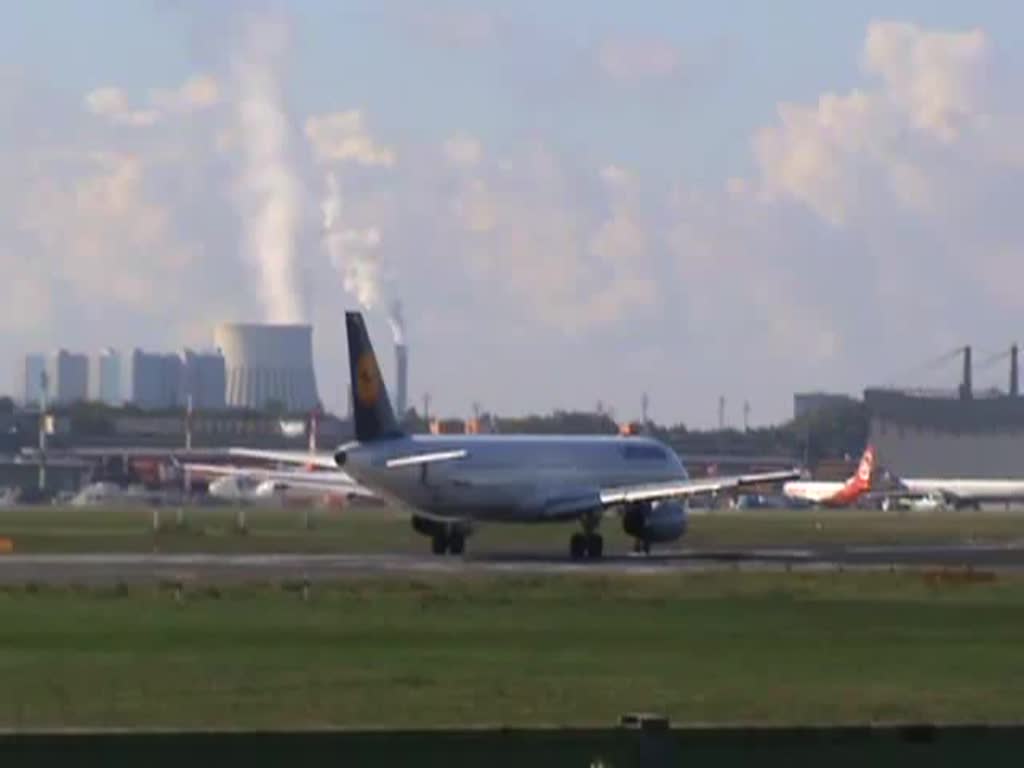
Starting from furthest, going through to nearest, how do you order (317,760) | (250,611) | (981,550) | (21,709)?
(981,550) < (250,611) < (21,709) < (317,760)

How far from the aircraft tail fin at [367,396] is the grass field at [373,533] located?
4.19 m

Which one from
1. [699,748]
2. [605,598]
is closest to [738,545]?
[605,598]

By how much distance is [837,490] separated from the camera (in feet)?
581

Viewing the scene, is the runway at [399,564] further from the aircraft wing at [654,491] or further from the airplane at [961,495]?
the airplane at [961,495]

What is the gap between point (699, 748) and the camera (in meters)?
11.4

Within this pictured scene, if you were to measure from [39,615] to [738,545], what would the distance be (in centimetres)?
4633

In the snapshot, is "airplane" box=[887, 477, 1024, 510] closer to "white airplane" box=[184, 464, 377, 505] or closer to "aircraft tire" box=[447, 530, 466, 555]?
"white airplane" box=[184, 464, 377, 505]

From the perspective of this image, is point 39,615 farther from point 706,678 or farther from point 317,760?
point 317,760

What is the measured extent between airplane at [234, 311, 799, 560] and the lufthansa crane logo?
0.03 m

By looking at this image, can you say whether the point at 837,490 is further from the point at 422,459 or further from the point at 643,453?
the point at 422,459

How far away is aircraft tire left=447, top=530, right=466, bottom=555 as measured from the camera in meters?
76.8

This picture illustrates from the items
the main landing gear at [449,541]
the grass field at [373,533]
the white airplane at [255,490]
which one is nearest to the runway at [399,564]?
the main landing gear at [449,541]

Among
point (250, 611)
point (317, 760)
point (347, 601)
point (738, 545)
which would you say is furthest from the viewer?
point (738, 545)

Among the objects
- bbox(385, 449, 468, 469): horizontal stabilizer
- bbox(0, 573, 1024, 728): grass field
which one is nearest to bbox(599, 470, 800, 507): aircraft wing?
bbox(385, 449, 468, 469): horizontal stabilizer
